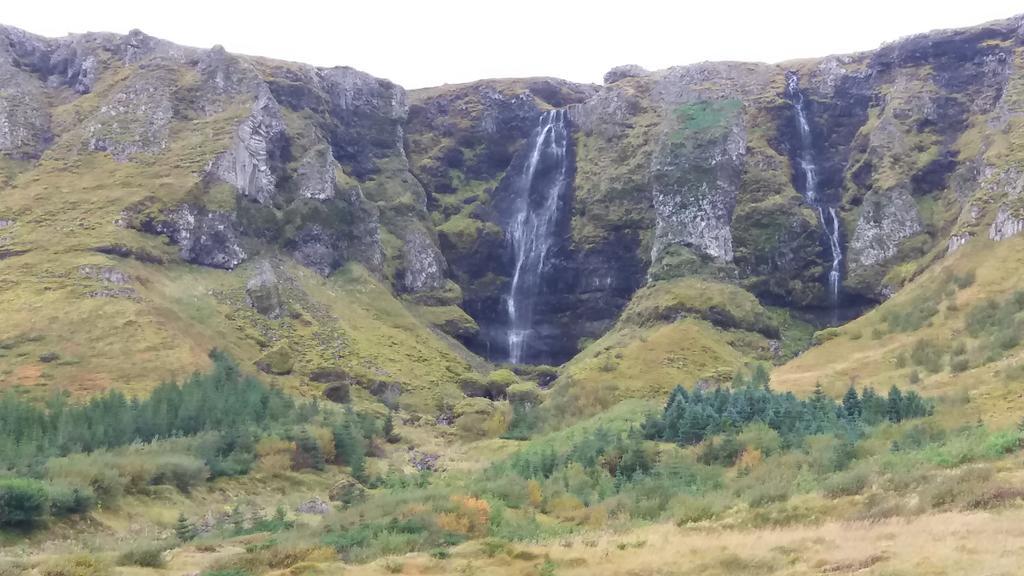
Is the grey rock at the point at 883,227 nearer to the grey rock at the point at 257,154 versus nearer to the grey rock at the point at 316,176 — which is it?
the grey rock at the point at 316,176

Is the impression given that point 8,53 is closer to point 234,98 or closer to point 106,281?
point 234,98

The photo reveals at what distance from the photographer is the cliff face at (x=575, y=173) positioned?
88.1 meters

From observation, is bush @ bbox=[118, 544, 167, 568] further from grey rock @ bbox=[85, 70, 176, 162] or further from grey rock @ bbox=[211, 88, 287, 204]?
grey rock @ bbox=[85, 70, 176, 162]

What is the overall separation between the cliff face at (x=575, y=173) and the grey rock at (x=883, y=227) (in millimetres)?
218

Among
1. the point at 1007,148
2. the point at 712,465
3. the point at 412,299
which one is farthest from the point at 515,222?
the point at 712,465

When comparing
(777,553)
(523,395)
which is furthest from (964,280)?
(777,553)

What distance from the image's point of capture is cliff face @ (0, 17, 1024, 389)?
88.1 m

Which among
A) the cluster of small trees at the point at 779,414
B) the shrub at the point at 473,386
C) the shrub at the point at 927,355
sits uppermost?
the shrub at the point at 927,355

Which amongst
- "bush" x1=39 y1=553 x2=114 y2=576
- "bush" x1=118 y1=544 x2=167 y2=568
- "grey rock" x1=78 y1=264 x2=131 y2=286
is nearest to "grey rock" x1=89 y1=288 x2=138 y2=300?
"grey rock" x1=78 y1=264 x2=131 y2=286

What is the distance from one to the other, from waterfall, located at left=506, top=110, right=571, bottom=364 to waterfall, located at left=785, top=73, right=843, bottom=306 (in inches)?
1152

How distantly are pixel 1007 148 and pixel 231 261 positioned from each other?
7811cm

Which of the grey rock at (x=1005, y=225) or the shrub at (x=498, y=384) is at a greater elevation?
the grey rock at (x=1005, y=225)

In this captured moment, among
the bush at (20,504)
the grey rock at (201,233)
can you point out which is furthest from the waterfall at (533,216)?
the bush at (20,504)

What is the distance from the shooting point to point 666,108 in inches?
4277
